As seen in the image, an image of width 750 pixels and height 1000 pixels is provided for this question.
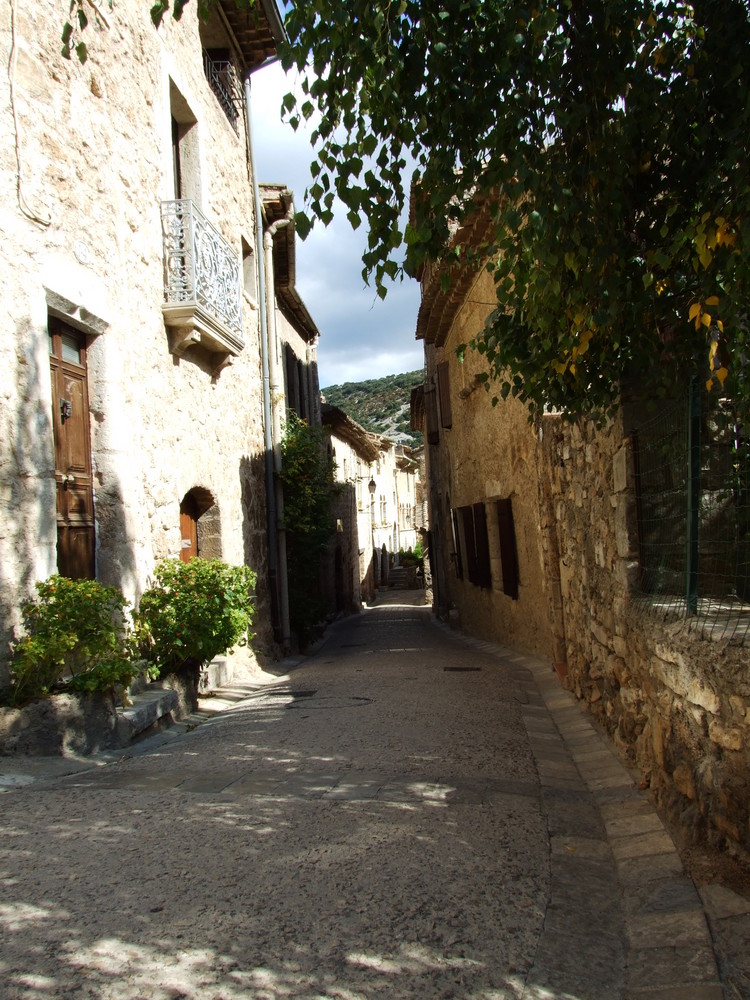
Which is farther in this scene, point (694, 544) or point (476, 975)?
point (694, 544)

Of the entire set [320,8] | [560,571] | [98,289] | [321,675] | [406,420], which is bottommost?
[321,675]

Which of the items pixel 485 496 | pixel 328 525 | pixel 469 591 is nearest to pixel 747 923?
pixel 485 496

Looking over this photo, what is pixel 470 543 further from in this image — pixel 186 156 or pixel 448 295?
pixel 186 156

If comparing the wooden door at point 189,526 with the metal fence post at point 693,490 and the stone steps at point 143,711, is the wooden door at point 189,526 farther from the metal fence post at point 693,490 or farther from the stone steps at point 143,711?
the metal fence post at point 693,490

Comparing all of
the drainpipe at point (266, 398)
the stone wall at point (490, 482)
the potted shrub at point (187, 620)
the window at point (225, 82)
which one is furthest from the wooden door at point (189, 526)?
the window at point (225, 82)

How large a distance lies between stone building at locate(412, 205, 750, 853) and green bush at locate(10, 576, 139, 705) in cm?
250

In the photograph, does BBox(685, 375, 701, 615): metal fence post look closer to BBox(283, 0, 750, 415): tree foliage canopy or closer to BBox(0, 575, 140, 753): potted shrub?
BBox(283, 0, 750, 415): tree foliage canopy

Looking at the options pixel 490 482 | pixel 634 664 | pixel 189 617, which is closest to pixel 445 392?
pixel 490 482

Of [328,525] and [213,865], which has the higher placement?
[328,525]

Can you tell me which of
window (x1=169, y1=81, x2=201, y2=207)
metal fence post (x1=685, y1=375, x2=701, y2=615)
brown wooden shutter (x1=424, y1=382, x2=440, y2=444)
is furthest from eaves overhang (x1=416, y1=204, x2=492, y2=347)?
metal fence post (x1=685, y1=375, x2=701, y2=615)

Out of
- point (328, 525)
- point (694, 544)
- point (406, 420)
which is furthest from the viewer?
point (406, 420)

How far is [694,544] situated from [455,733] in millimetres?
2134

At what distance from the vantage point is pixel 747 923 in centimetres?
240

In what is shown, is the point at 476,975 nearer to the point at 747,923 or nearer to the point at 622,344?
the point at 747,923
